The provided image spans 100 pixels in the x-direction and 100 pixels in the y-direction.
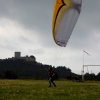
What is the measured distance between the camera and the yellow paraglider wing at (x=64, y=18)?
15672 millimetres

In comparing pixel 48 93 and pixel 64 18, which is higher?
pixel 64 18

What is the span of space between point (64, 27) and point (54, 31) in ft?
3.10

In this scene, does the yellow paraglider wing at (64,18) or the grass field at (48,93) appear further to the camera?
the yellow paraglider wing at (64,18)

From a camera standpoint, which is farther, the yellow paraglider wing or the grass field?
the yellow paraglider wing

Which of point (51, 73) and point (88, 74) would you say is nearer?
point (51, 73)

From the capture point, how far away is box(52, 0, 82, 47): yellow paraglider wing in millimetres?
15672

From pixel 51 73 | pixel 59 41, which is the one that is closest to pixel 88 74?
pixel 51 73

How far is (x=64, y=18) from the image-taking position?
54.2 ft

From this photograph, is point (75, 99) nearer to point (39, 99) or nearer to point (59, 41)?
point (39, 99)

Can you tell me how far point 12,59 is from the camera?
99562mm

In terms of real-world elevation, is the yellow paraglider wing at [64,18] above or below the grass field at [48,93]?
above

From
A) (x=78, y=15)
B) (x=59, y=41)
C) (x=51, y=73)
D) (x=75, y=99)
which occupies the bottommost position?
(x=75, y=99)

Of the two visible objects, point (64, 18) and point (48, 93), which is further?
point (48, 93)

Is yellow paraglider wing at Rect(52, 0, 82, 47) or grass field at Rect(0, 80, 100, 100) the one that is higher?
yellow paraglider wing at Rect(52, 0, 82, 47)
